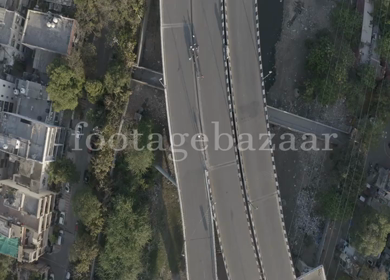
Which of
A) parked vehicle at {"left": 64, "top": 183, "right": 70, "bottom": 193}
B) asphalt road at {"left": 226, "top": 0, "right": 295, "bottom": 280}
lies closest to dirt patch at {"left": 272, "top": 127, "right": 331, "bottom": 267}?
asphalt road at {"left": 226, "top": 0, "right": 295, "bottom": 280}

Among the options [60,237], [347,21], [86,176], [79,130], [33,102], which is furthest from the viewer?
[60,237]

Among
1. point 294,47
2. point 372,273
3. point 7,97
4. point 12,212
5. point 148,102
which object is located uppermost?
point 294,47

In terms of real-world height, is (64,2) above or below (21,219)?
above

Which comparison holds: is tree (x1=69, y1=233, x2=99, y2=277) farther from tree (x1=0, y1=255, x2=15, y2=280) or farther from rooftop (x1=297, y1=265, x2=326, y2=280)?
rooftop (x1=297, y1=265, x2=326, y2=280)

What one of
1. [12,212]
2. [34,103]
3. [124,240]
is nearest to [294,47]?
[124,240]

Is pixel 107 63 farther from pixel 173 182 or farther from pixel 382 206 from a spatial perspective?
pixel 382 206

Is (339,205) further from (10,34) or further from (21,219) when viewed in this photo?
(10,34)

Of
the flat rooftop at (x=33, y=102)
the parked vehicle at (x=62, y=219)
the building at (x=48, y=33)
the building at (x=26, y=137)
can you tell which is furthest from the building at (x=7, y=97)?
the parked vehicle at (x=62, y=219)

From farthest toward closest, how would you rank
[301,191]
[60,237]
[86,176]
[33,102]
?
[60,237]
[33,102]
[86,176]
[301,191]
